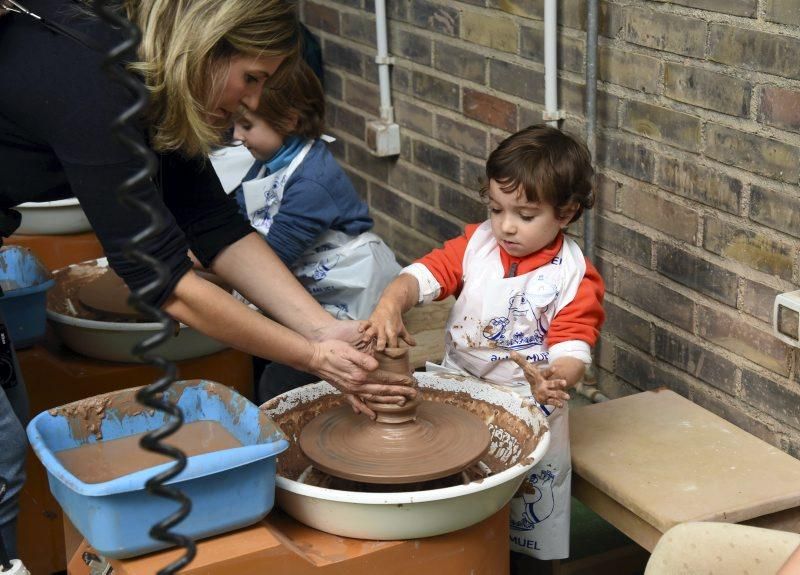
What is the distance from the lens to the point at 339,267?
3512 millimetres

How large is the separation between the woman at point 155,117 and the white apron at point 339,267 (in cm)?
84

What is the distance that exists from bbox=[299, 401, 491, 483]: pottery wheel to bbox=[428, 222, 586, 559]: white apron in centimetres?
25

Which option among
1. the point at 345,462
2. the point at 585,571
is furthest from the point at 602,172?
the point at 345,462

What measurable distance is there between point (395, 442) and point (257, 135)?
136 centimetres

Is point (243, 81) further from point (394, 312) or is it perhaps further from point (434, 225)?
point (434, 225)

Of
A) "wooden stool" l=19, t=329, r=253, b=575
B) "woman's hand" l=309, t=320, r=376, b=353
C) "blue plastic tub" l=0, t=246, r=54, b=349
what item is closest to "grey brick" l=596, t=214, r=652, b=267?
"woman's hand" l=309, t=320, r=376, b=353

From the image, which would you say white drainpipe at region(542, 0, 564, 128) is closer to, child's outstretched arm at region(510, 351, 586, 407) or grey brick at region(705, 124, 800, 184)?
grey brick at region(705, 124, 800, 184)

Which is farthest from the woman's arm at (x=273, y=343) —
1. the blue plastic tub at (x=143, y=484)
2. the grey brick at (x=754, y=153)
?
the grey brick at (x=754, y=153)

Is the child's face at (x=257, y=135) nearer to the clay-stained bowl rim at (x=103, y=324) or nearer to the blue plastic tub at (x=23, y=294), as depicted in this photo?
the clay-stained bowl rim at (x=103, y=324)

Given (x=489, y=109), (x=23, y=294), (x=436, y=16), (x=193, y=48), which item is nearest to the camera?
(x=193, y=48)

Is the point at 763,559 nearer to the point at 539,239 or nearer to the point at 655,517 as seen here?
the point at 655,517

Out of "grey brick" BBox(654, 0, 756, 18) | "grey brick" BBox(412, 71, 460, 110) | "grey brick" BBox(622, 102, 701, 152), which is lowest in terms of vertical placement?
"grey brick" BBox(412, 71, 460, 110)

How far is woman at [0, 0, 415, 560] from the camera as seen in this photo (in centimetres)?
211

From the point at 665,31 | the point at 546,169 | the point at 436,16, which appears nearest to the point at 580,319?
the point at 546,169
